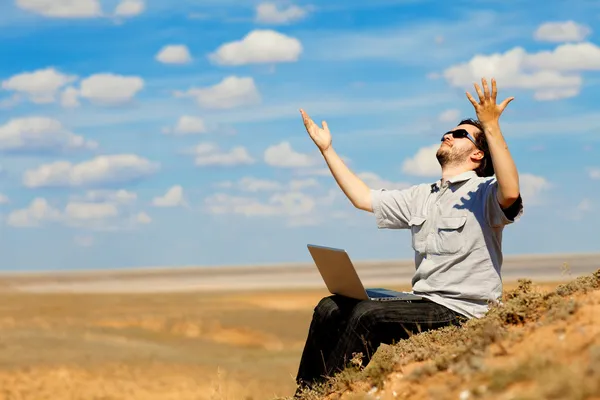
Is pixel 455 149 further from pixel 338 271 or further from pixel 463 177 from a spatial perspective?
pixel 338 271

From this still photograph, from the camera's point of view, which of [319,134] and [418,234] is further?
[319,134]

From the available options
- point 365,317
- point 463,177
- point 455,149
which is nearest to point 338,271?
point 365,317

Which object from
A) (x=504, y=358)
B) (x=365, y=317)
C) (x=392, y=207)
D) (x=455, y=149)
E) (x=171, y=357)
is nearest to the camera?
(x=504, y=358)

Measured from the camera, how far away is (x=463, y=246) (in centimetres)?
663

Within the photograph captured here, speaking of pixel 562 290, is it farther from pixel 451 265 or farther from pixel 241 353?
pixel 241 353

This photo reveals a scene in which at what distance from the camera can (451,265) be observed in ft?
21.9

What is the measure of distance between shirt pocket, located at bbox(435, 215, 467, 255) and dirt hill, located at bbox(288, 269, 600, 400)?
58 cm

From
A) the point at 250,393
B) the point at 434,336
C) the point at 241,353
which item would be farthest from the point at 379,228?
the point at 241,353

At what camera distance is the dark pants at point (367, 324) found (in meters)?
6.54

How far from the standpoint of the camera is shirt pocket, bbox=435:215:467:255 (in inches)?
262

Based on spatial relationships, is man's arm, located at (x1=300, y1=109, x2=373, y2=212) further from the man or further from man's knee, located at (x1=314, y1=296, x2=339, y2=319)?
man's knee, located at (x1=314, y1=296, x2=339, y2=319)

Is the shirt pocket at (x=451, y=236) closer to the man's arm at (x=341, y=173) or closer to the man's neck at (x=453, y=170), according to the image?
the man's neck at (x=453, y=170)

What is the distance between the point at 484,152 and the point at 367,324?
5.61ft

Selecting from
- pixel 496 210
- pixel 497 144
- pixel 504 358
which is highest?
pixel 497 144
